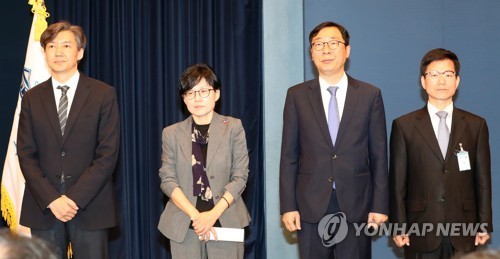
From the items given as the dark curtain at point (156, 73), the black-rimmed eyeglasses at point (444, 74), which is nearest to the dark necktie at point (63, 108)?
the dark curtain at point (156, 73)

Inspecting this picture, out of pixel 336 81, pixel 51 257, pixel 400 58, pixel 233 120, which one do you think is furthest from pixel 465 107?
pixel 51 257

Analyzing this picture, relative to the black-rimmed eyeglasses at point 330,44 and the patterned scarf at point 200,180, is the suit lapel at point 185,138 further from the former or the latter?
the black-rimmed eyeglasses at point 330,44

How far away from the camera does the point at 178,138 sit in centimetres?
356

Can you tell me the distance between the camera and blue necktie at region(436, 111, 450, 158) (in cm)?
357

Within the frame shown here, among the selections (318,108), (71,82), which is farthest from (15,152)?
(318,108)

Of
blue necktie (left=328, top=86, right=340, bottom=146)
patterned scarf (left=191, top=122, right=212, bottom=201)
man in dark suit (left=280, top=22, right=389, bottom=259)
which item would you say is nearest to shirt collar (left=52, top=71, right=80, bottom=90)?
patterned scarf (left=191, top=122, right=212, bottom=201)

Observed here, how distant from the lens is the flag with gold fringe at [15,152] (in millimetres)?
4734

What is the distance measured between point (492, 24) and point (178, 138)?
2784 millimetres

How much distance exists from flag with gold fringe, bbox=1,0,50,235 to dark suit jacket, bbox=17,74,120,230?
1.40m

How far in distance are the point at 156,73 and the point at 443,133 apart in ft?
8.43

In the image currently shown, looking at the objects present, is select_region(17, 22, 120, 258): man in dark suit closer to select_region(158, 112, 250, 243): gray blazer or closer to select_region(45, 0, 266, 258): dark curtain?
select_region(158, 112, 250, 243): gray blazer

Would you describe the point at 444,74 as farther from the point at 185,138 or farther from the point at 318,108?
the point at 185,138

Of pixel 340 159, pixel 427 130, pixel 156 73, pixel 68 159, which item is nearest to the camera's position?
pixel 68 159

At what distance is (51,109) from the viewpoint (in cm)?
341
